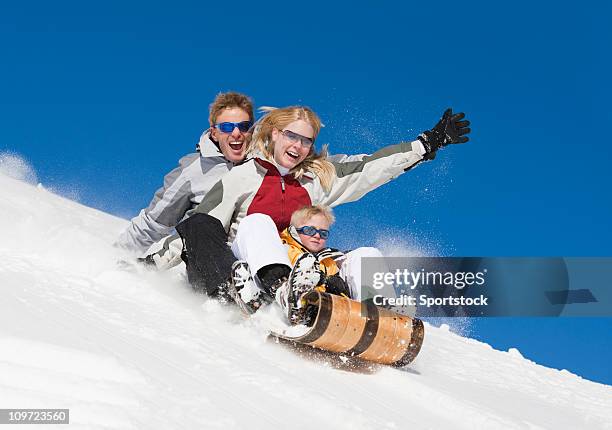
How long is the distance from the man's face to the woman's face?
0.49 m

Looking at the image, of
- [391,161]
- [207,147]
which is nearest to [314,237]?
[391,161]

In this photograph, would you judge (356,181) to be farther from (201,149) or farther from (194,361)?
(194,361)

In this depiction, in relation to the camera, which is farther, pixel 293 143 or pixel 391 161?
pixel 391 161

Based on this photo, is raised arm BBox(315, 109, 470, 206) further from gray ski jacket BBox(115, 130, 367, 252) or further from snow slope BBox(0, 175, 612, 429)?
snow slope BBox(0, 175, 612, 429)

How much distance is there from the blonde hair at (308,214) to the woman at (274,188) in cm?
12

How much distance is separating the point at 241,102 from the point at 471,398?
7.94ft

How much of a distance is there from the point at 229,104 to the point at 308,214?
1.23 m

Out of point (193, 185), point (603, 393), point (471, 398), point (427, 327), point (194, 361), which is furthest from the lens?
point (427, 327)

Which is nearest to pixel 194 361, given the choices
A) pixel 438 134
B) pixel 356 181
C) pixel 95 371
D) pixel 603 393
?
pixel 95 371

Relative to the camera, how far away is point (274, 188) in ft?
12.8

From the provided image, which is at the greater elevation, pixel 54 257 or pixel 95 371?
pixel 54 257

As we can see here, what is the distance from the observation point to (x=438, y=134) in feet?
13.8

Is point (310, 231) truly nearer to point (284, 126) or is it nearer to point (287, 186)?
point (287, 186)

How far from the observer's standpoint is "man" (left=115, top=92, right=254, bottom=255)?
173 inches
